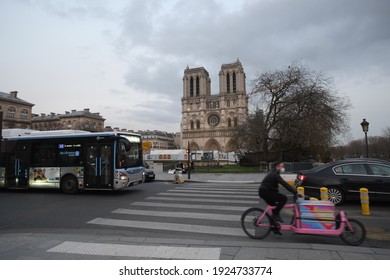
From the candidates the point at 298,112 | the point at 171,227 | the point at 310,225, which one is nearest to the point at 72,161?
the point at 171,227

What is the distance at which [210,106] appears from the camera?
11200 centimetres

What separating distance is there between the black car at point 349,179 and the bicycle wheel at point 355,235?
13.3ft

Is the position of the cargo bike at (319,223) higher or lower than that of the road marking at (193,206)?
higher

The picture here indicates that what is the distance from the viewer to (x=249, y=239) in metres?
5.69

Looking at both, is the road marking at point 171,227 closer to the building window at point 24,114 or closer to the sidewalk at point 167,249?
the sidewalk at point 167,249

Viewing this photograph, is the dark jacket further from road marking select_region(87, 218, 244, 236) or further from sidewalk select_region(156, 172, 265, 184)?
sidewalk select_region(156, 172, 265, 184)

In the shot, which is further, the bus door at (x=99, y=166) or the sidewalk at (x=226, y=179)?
the sidewalk at (x=226, y=179)

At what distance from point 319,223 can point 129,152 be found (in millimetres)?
9574

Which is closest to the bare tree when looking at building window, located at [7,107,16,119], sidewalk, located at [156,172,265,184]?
sidewalk, located at [156,172,265,184]

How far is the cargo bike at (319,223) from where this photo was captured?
17.0ft

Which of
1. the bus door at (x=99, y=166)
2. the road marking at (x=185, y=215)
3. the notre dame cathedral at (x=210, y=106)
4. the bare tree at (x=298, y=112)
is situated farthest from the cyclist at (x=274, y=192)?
the notre dame cathedral at (x=210, y=106)

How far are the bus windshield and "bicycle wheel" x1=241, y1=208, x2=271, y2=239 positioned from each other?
776 cm

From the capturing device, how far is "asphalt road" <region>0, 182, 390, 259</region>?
5863 millimetres

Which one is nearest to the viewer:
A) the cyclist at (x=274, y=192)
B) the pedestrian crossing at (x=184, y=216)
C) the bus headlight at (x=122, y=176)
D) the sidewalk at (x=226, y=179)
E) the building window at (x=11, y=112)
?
the cyclist at (x=274, y=192)
